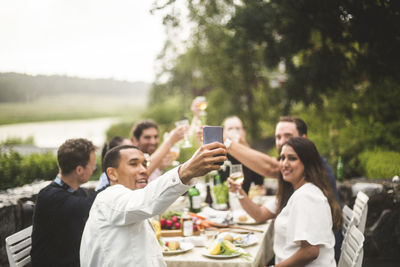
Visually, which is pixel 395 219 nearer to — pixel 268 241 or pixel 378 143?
pixel 378 143

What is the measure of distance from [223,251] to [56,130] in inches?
332

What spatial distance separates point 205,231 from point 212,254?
673mm

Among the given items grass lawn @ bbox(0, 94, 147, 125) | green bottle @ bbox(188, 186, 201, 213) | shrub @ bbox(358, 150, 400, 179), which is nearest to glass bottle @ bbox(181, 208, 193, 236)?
green bottle @ bbox(188, 186, 201, 213)

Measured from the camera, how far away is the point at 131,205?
1.52m

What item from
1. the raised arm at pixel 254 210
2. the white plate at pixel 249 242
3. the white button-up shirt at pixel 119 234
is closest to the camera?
the white button-up shirt at pixel 119 234

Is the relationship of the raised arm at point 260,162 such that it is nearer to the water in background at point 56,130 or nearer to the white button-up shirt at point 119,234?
the water in background at point 56,130


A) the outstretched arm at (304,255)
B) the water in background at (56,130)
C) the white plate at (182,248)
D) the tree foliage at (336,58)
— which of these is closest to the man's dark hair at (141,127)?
the water in background at (56,130)

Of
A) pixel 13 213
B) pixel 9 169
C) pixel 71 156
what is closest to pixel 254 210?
pixel 71 156

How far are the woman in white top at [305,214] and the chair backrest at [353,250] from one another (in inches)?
5.8

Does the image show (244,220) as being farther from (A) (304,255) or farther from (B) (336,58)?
(B) (336,58)

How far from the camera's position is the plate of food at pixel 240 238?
2660 millimetres

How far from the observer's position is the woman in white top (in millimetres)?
2432

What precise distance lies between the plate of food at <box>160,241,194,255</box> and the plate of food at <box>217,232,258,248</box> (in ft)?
0.77

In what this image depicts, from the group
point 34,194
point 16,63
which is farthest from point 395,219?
point 16,63
